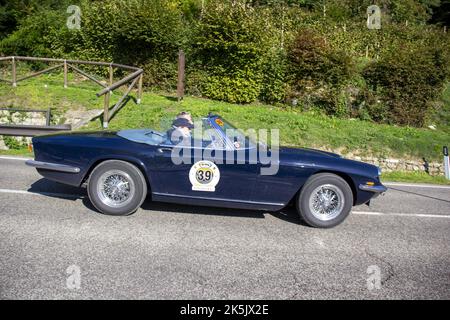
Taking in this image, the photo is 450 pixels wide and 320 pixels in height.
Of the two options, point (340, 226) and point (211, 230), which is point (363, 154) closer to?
point (340, 226)

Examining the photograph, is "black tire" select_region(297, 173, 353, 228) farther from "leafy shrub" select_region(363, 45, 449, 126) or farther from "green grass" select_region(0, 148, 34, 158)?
"leafy shrub" select_region(363, 45, 449, 126)

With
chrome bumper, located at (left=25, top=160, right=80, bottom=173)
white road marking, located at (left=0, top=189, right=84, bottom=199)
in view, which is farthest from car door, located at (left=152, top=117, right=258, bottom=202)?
white road marking, located at (left=0, top=189, right=84, bottom=199)

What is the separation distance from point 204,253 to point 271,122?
829cm

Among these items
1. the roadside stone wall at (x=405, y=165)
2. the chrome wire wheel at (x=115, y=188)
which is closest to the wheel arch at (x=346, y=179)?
the chrome wire wheel at (x=115, y=188)

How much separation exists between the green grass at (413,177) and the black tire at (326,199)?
4.75 meters

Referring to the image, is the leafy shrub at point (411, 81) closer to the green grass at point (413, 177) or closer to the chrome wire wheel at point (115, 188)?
the green grass at point (413, 177)

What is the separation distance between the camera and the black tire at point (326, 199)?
4625mm

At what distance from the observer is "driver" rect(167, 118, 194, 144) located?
4730 millimetres

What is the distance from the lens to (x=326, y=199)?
15.5 ft

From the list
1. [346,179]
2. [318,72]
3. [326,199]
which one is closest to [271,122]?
[318,72]

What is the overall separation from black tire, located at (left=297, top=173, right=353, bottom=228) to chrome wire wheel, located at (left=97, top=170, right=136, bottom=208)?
2105mm

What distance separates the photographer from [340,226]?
16.1 ft
